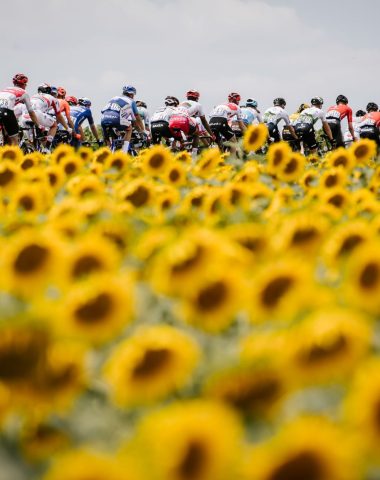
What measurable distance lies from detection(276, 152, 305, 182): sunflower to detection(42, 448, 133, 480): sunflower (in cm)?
312

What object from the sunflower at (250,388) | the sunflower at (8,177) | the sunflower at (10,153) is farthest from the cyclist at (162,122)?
the sunflower at (250,388)

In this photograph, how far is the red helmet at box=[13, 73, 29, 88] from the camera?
13.1m

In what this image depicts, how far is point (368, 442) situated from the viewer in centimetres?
111

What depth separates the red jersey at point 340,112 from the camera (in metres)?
17.6

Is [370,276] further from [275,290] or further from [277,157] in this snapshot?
[277,157]

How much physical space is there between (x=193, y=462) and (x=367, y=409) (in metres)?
0.32

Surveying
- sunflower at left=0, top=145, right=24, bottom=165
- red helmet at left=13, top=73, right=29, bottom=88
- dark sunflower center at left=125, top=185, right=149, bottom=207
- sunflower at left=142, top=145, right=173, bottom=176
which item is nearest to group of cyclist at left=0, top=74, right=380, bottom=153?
red helmet at left=13, top=73, right=29, bottom=88

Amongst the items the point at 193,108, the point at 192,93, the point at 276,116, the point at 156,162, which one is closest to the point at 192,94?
the point at 192,93

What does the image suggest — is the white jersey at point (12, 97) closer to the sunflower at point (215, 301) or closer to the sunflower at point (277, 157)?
the sunflower at point (277, 157)

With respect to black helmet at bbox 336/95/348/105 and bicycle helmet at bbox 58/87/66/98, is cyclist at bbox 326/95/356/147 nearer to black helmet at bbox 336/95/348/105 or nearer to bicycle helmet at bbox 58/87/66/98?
black helmet at bbox 336/95/348/105

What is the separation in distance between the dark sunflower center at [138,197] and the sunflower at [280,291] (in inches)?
55.6

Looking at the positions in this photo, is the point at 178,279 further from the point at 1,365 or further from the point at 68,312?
the point at 1,365

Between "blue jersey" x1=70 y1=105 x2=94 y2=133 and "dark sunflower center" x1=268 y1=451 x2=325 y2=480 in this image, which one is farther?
"blue jersey" x1=70 y1=105 x2=94 y2=133

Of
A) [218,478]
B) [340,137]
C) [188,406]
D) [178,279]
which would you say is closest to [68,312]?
[178,279]
